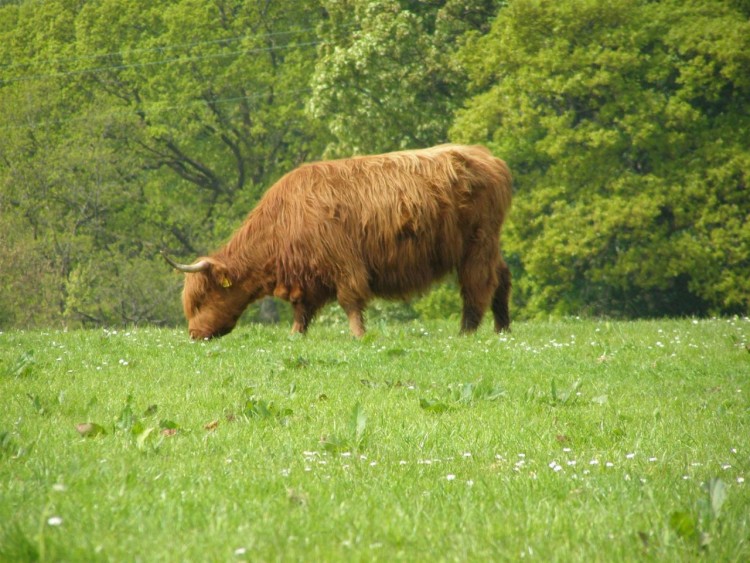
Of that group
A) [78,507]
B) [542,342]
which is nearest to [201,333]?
[542,342]

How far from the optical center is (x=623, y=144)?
3238 cm

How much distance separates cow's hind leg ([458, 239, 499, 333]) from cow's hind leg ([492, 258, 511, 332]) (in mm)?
494

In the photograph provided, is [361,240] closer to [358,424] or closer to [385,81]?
[358,424]

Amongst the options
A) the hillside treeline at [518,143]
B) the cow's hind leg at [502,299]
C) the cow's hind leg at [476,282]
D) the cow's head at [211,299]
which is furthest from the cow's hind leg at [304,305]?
the hillside treeline at [518,143]

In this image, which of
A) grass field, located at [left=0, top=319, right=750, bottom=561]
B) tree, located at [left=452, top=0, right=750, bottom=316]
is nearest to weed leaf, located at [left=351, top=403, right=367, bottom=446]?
grass field, located at [left=0, top=319, right=750, bottom=561]

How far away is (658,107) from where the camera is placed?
1239 inches

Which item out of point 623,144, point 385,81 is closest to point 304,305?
point 385,81

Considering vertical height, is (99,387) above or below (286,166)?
above

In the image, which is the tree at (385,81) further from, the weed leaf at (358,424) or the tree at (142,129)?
the weed leaf at (358,424)

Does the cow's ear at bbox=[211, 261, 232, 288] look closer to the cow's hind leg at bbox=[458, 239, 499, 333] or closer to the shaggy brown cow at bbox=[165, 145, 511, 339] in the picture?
the shaggy brown cow at bbox=[165, 145, 511, 339]

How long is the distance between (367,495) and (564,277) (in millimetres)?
28464

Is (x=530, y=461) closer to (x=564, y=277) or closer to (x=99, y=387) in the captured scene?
(x=99, y=387)

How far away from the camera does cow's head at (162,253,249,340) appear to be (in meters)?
13.5

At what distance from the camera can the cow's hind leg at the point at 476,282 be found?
13.5 meters
